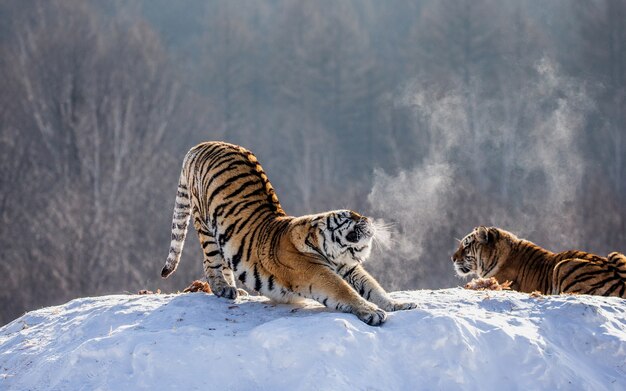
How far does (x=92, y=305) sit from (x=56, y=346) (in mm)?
782

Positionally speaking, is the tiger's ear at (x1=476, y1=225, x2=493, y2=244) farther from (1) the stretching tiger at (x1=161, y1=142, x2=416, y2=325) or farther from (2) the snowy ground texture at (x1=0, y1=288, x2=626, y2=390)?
(2) the snowy ground texture at (x1=0, y1=288, x2=626, y2=390)

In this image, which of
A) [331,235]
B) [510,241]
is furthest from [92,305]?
[510,241]

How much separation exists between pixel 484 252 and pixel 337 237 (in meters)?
3.60

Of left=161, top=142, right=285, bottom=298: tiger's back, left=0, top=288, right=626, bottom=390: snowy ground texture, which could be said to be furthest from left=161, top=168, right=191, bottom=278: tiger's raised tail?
left=0, top=288, right=626, bottom=390: snowy ground texture

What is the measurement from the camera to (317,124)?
35.2 meters

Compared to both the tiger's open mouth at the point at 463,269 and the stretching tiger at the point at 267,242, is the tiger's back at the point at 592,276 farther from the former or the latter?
the stretching tiger at the point at 267,242

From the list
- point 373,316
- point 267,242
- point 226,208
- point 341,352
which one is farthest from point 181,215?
point 341,352

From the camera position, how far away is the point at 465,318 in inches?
211

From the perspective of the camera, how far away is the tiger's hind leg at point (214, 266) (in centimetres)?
671

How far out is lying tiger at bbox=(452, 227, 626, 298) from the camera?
23.8ft

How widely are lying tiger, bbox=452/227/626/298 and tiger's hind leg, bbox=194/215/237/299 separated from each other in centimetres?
292

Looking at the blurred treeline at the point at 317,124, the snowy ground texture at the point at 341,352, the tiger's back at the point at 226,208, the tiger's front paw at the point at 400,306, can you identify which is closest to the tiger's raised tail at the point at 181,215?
the tiger's back at the point at 226,208

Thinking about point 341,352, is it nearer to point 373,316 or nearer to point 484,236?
point 373,316

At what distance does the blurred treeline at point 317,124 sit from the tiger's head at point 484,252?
11.8 metres
